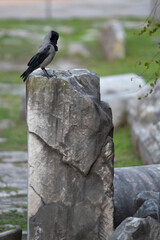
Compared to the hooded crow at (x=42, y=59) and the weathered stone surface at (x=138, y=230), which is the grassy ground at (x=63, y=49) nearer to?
the hooded crow at (x=42, y=59)

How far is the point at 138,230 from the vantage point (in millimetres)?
5406

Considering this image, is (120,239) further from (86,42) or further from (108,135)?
(86,42)

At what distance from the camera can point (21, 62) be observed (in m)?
16.5

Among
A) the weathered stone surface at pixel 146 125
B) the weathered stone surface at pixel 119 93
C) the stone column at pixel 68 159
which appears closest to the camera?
the stone column at pixel 68 159

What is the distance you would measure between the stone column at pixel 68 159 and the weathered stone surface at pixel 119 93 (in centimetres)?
545

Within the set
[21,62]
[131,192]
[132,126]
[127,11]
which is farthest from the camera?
[127,11]

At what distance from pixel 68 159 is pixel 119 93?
20.8 ft

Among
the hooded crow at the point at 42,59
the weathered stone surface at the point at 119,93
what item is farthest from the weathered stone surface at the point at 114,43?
the hooded crow at the point at 42,59

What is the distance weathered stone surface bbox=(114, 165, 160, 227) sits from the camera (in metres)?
6.46

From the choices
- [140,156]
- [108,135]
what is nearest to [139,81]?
[140,156]

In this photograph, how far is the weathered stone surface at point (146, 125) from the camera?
9000 millimetres

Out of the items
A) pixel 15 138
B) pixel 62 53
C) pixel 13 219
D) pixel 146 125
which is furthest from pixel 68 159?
pixel 62 53

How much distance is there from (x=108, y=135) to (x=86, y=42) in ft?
40.2

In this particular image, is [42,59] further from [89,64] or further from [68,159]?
[89,64]
